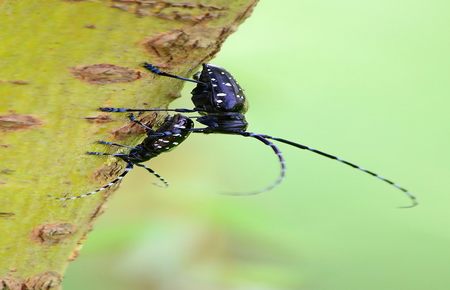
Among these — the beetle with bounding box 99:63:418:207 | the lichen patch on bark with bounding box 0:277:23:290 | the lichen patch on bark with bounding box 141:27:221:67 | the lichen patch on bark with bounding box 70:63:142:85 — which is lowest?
the lichen patch on bark with bounding box 0:277:23:290

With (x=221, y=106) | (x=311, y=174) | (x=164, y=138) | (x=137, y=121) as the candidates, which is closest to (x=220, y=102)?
(x=221, y=106)

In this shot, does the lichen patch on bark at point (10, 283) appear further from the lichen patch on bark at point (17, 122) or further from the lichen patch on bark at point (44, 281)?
the lichen patch on bark at point (17, 122)

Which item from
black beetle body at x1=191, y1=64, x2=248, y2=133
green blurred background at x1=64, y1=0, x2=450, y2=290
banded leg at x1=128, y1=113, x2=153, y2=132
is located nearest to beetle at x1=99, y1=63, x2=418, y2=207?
black beetle body at x1=191, y1=64, x2=248, y2=133

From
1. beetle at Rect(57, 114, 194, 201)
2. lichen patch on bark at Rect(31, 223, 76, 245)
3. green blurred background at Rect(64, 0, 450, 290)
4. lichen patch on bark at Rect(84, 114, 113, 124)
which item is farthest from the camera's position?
green blurred background at Rect(64, 0, 450, 290)

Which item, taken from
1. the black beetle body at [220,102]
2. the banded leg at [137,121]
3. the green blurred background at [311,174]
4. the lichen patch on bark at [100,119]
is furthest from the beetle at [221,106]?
the green blurred background at [311,174]

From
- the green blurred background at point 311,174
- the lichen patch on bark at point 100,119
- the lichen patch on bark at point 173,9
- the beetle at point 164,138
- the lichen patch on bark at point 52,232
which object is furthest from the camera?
the green blurred background at point 311,174

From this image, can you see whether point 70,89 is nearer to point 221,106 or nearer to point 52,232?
point 52,232

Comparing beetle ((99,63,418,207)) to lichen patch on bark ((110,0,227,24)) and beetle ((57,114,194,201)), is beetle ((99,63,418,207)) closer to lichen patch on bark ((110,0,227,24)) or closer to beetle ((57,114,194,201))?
beetle ((57,114,194,201))

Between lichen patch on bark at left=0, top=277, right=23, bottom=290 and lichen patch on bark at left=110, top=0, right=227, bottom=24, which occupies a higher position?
Answer: lichen patch on bark at left=110, top=0, right=227, bottom=24
